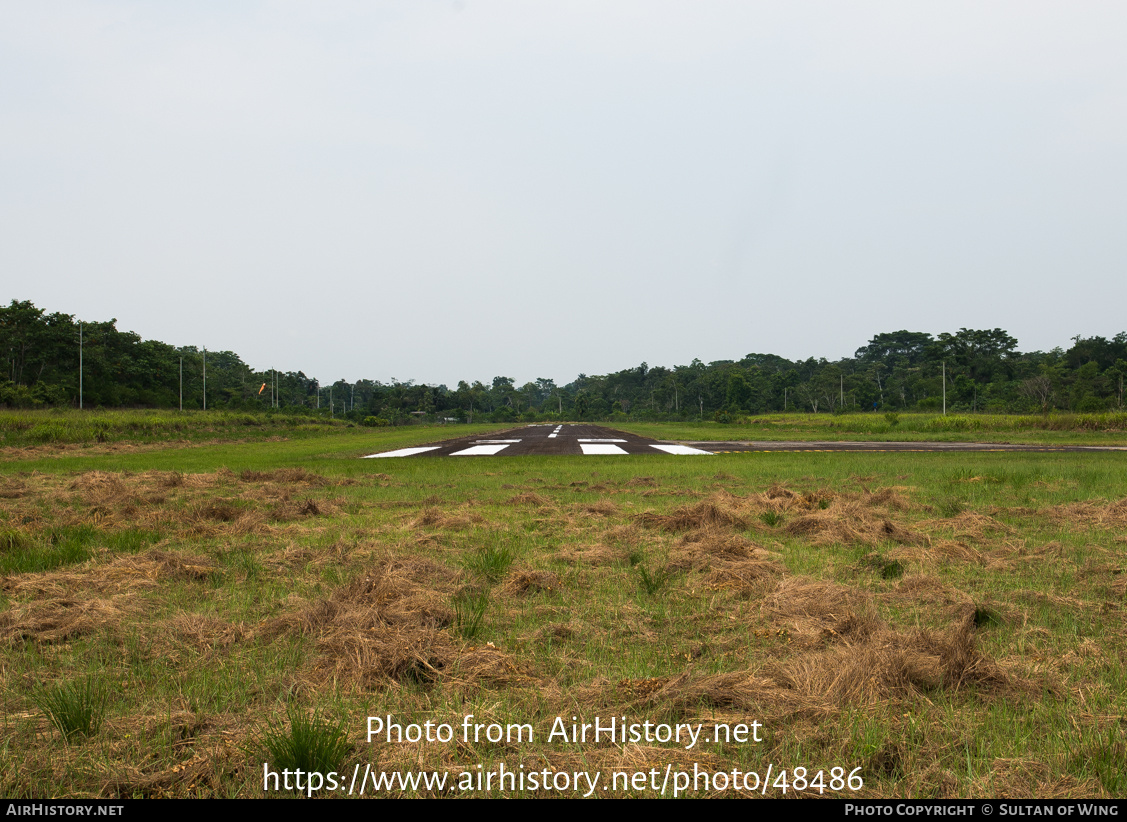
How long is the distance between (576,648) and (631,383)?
156m

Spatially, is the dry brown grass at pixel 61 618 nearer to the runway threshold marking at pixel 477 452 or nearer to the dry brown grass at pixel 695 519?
the dry brown grass at pixel 695 519

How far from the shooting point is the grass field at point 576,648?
278 cm

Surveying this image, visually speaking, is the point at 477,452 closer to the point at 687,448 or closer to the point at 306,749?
the point at 687,448

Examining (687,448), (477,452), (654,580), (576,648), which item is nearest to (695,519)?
(654,580)

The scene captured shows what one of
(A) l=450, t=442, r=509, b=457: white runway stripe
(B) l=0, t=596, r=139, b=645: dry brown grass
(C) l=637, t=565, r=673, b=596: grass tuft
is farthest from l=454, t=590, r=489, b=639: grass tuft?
(A) l=450, t=442, r=509, b=457: white runway stripe

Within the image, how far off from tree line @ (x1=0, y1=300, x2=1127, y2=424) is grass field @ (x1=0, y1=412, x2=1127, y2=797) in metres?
62.7

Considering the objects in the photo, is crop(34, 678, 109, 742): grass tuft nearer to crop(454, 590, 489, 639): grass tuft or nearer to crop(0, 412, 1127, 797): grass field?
crop(0, 412, 1127, 797): grass field

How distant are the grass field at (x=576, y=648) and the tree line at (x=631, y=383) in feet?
206

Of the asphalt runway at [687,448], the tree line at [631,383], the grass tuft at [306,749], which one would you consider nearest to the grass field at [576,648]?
the grass tuft at [306,749]

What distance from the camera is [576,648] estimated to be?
14.3 ft

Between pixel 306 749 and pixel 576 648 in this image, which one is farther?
pixel 576 648

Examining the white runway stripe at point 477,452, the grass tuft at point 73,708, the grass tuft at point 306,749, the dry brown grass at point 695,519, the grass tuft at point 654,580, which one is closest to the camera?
the grass tuft at point 306,749

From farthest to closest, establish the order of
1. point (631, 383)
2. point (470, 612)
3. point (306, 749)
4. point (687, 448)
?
point (631, 383), point (687, 448), point (470, 612), point (306, 749)
